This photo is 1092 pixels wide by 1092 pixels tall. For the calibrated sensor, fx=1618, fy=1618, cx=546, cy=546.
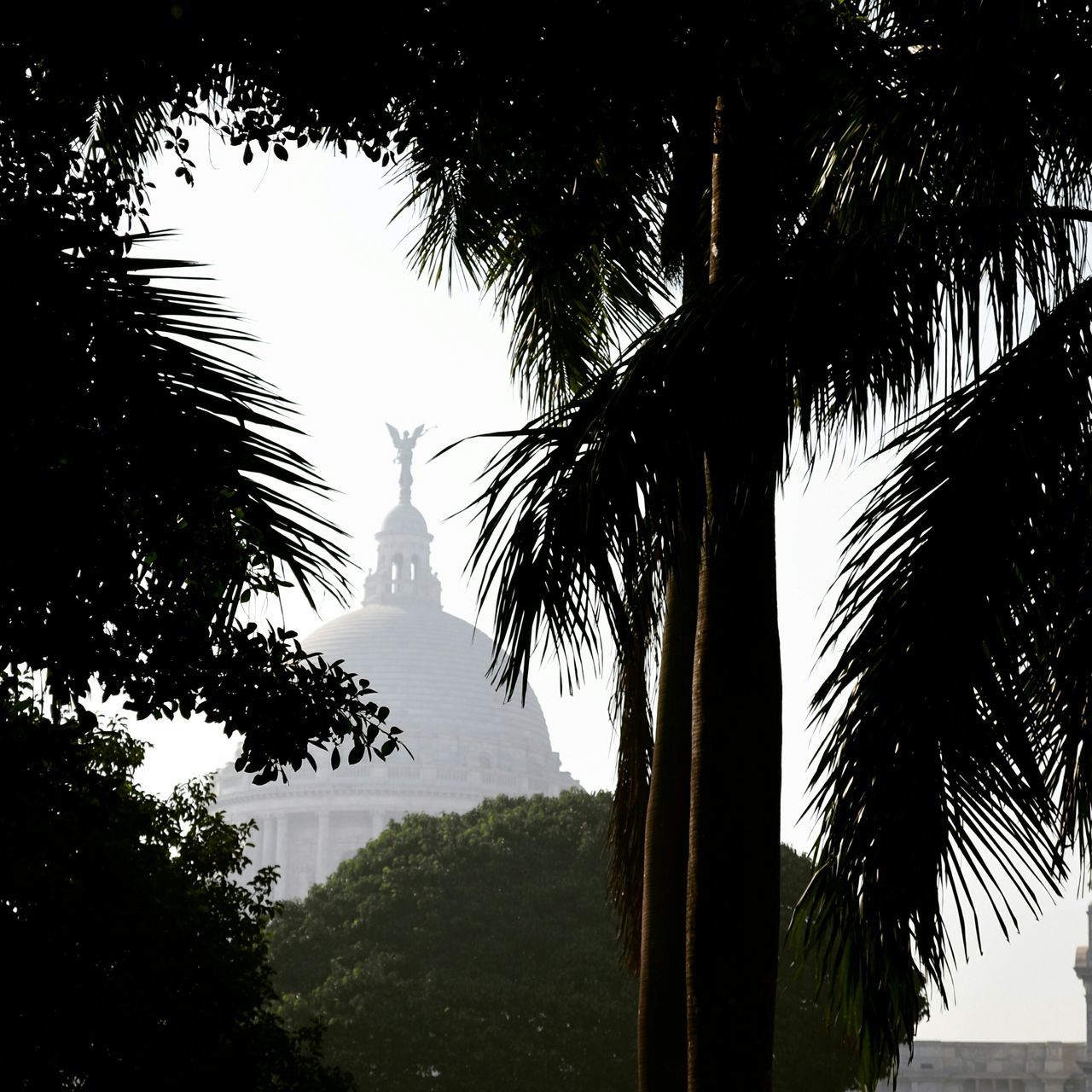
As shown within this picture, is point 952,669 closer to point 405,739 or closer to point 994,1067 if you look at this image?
point 994,1067

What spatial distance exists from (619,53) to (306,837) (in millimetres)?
119949

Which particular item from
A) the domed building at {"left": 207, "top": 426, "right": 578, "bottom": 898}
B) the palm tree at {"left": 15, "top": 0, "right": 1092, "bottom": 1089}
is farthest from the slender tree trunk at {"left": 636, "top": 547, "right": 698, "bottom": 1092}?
the domed building at {"left": 207, "top": 426, "right": 578, "bottom": 898}

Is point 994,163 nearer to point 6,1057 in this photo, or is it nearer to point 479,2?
point 479,2

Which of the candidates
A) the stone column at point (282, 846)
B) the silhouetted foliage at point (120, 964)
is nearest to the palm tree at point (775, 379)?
the silhouetted foliage at point (120, 964)

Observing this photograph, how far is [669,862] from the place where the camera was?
8.10m

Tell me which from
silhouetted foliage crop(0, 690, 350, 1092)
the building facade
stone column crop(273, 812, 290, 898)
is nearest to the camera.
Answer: silhouetted foliage crop(0, 690, 350, 1092)

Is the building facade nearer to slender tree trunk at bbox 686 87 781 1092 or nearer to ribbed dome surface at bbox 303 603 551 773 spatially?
ribbed dome surface at bbox 303 603 551 773

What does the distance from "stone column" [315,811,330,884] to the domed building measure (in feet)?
0.30

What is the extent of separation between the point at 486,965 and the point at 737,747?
27.2m

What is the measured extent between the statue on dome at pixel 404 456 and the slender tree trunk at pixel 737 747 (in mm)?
138366

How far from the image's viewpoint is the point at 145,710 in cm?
543

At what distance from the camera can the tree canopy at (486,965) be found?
29.6m

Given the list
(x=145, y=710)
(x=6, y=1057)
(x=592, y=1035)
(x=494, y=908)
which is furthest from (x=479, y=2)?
(x=494, y=908)

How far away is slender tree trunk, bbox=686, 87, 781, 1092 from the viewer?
6402 mm
